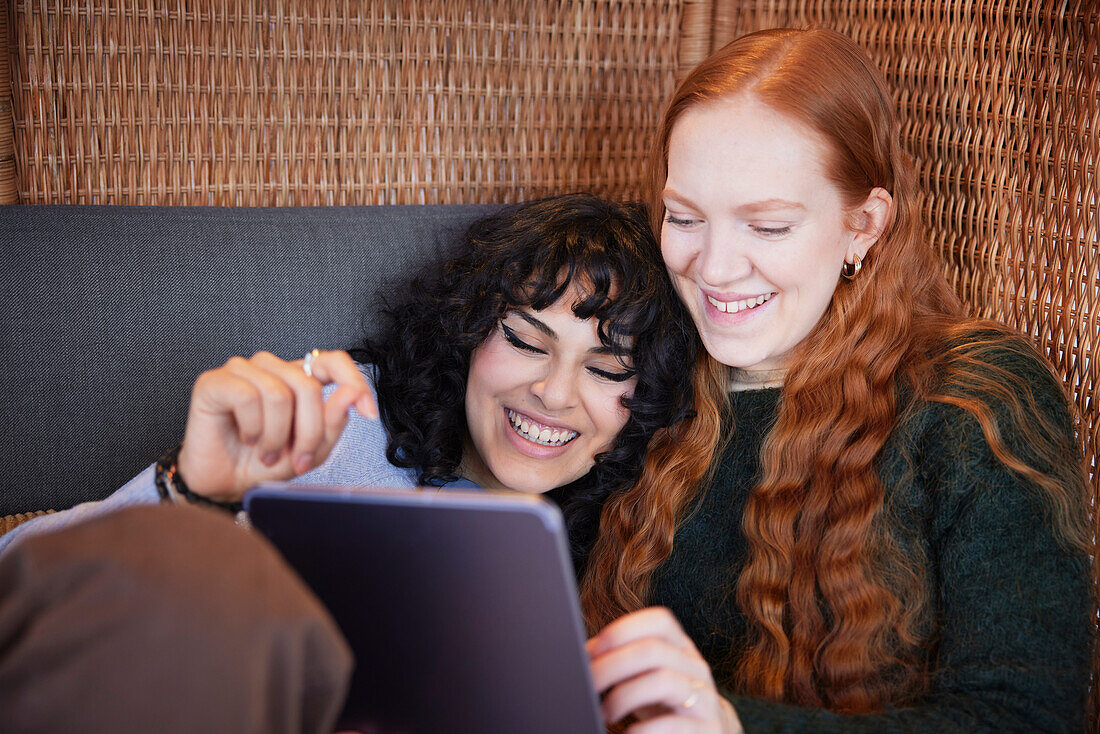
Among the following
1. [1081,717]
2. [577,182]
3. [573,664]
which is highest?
[577,182]

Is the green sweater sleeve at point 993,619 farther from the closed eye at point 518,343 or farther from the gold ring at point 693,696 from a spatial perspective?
the closed eye at point 518,343

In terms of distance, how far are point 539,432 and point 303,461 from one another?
42 centimetres

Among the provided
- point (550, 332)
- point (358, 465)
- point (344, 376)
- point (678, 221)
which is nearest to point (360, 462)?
point (358, 465)

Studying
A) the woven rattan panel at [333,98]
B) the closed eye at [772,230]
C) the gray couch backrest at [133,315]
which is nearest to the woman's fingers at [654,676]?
the closed eye at [772,230]

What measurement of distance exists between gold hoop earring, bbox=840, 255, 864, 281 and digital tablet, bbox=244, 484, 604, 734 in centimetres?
72

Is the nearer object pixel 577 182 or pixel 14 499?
pixel 14 499

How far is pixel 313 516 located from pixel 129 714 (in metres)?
0.18

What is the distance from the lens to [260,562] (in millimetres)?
535

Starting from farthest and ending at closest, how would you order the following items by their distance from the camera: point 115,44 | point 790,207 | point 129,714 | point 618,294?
point 115,44 < point 618,294 < point 790,207 < point 129,714

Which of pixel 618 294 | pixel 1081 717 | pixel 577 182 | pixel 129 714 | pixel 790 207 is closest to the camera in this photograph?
pixel 129 714

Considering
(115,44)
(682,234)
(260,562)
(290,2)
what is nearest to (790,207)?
(682,234)

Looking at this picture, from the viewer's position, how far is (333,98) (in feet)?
4.81

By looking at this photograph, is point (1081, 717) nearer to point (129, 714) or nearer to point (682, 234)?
point (682, 234)

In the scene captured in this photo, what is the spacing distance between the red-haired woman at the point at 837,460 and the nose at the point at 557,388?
0.53ft
